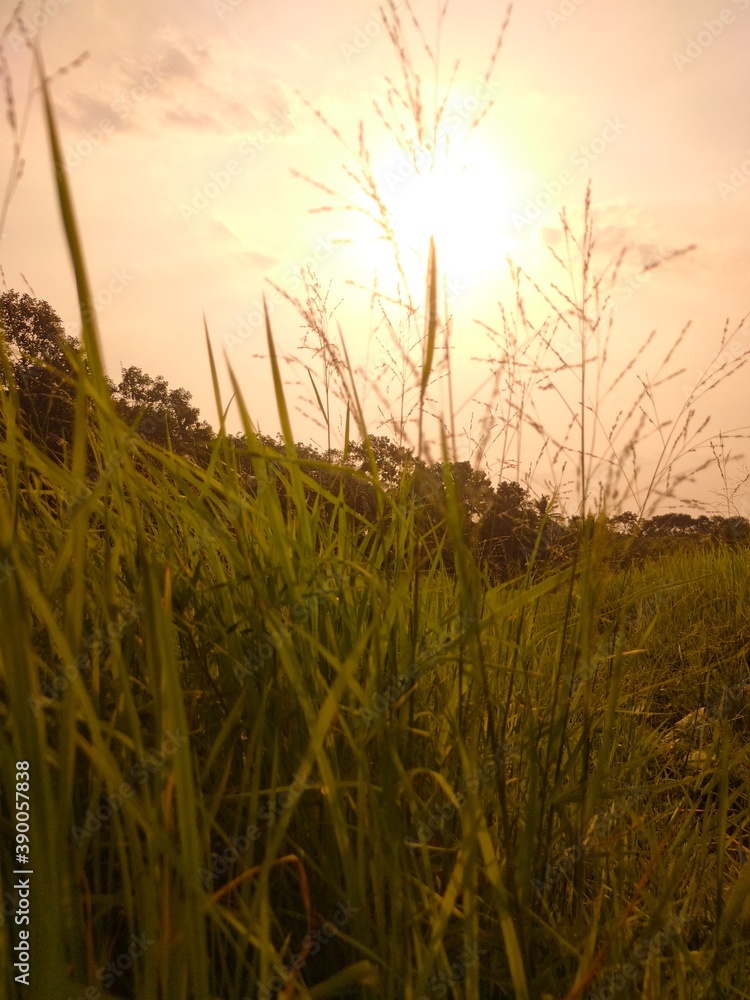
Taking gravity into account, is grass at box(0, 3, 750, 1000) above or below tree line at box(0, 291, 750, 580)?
below

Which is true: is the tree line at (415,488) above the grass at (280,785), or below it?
above

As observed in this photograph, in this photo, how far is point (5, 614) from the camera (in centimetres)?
96

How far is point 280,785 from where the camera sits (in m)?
1.32

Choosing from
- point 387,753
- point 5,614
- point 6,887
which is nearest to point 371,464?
point 387,753

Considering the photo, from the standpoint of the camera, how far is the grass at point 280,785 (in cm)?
101

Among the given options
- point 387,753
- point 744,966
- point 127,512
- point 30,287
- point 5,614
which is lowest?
point 744,966

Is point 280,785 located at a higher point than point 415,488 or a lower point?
lower

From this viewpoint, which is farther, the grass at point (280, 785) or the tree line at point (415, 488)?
the tree line at point (415, 488)

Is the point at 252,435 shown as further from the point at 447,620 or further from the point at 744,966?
the point at 744,966

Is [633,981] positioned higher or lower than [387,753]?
lower

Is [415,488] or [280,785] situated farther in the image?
[415,488]

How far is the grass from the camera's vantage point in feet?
3.31

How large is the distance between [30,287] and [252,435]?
103 cm

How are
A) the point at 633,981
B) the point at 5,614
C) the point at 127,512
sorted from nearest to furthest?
the point at 5,614, the point at 633,981, the point at 127,512
